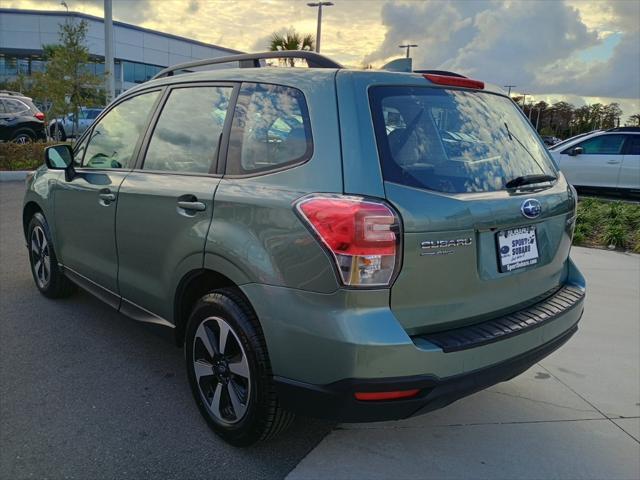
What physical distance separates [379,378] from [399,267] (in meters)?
0.42

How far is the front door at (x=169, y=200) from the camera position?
270 cm

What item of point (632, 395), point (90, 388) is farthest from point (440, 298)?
point (90, 388)

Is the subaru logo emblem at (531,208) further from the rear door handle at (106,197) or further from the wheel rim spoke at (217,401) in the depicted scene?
the rear door handle at (106,197)

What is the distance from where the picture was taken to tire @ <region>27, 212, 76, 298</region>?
4.38m

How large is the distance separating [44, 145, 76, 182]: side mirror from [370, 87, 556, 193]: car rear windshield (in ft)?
8.51

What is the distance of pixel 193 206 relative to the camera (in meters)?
2.66

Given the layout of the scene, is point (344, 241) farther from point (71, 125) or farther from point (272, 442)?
point (71, 125)

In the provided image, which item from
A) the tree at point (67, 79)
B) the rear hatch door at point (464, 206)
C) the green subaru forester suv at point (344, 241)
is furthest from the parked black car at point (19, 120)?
the rear hatch door at point (464, 206)

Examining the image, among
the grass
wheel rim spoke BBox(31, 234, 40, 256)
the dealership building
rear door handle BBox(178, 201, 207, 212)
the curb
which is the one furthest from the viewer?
the dealership building

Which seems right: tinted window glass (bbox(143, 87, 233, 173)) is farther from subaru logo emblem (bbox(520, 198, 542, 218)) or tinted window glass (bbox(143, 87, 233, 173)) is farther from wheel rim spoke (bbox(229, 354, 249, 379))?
subaru logo emblem (bbox(520, 198, 542, 218))

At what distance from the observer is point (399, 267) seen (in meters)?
2.10

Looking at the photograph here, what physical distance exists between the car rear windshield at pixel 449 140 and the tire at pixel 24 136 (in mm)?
17065

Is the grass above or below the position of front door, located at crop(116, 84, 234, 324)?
below

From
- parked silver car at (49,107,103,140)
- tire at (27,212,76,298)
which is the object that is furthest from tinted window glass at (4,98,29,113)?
tire at (27,212,76,298)
